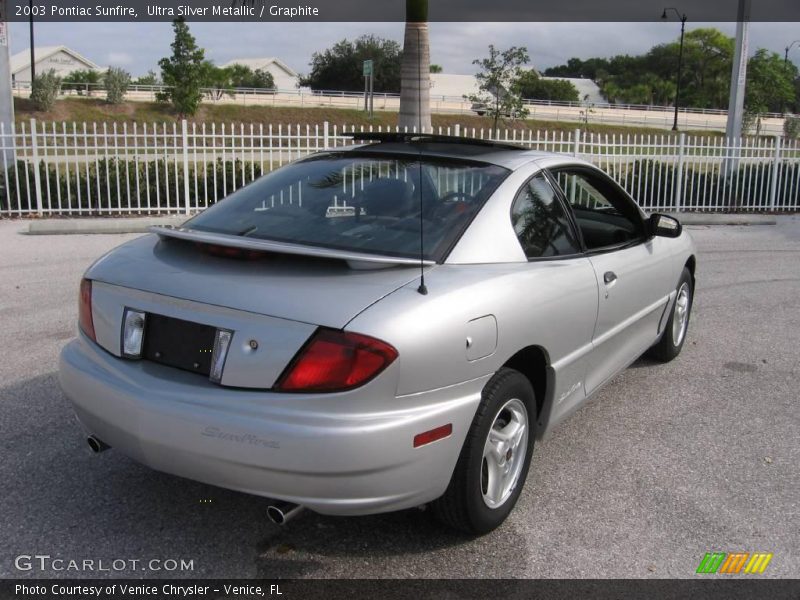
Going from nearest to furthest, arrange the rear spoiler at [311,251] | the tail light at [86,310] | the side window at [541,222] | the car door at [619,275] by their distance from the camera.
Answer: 1. the rear spoiler at [311,251]
2. the tail light at [86,310]
3. the side window at [541,222]
4. the car door at [619,275]

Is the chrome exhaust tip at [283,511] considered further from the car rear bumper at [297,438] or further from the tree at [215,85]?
the tree at [215,85]

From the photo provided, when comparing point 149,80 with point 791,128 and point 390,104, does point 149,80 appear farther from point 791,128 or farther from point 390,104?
point 791,128

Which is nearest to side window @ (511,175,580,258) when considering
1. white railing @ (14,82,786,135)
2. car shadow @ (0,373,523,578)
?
car shadow @ (0,373,523,578)

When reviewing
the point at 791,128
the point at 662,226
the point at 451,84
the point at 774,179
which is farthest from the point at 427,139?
the point at 451,84

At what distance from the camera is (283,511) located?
2639mm

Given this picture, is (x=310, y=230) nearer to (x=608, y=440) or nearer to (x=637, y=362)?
(x=608, y=440)

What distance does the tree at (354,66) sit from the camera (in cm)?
7212

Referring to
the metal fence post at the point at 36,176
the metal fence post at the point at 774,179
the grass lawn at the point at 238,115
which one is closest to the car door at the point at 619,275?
the metal fence post at the point at 36,176

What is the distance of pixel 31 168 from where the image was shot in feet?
41.5

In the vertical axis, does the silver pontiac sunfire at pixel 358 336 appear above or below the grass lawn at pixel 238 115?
below

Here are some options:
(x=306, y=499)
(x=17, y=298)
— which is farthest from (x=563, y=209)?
(x=17, y=298)

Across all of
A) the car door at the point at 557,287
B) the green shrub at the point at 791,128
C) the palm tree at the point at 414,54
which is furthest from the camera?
the green shrub at the point at 791,128

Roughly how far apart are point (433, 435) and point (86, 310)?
5.03 feet

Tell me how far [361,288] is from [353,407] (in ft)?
1.44
